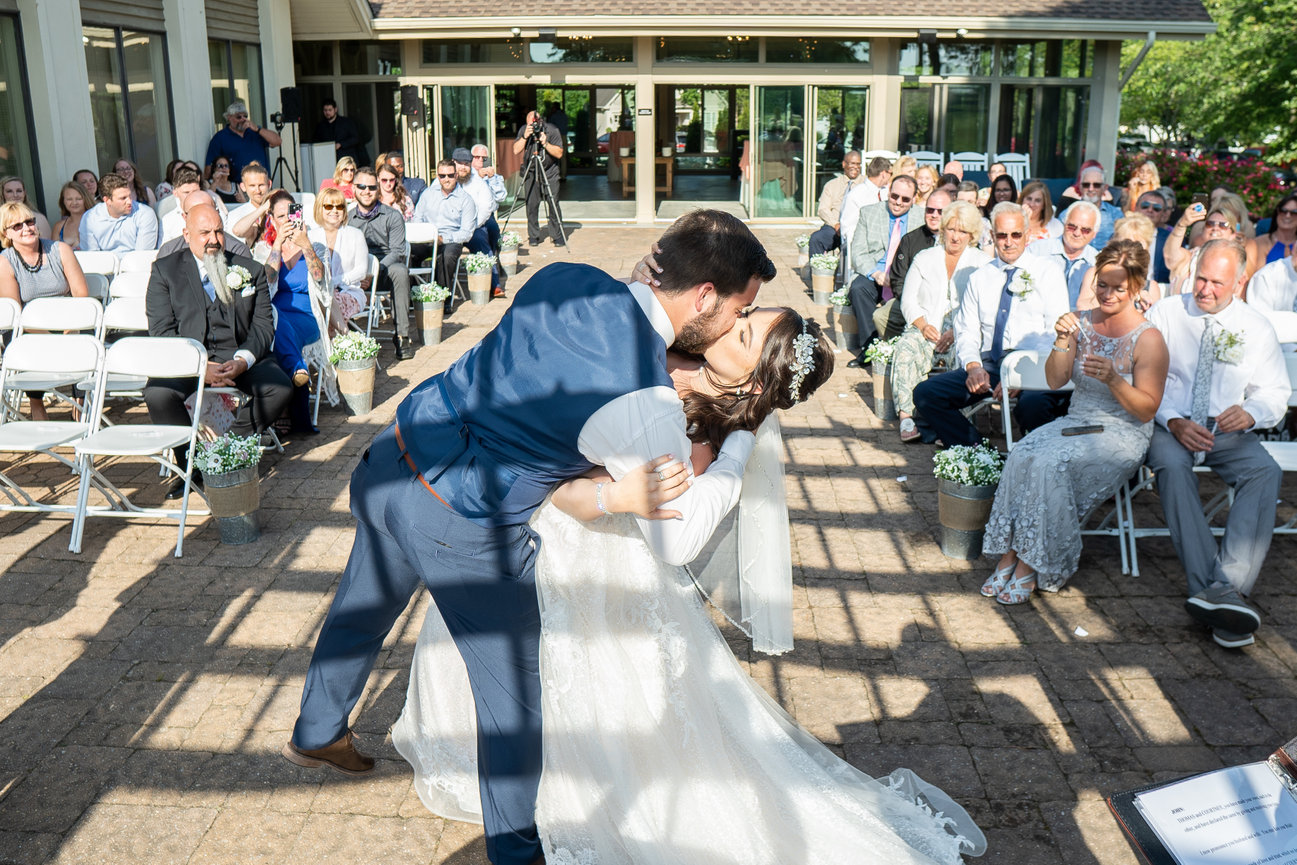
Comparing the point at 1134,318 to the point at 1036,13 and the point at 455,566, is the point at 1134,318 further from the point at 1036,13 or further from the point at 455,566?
the point at 1036,13

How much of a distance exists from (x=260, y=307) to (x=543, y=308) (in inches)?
174

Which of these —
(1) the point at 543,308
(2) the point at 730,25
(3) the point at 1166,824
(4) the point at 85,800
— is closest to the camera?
(3) the point at 1166,824

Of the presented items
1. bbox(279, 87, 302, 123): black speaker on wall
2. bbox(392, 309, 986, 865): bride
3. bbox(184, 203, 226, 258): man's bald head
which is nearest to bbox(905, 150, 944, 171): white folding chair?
bbox(279, 87, 302, 123): black speaker on wall

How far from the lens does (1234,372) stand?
201 inches

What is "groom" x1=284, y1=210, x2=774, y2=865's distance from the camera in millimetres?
2496

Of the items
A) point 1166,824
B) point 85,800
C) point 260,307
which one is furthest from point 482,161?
point 1166,824

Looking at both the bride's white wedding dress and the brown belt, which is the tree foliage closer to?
the bride's white wedding dress

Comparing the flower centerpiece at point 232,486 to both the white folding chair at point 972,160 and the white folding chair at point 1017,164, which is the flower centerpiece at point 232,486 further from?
the white folding chair at point 1017,164

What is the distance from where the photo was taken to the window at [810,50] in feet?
58.4

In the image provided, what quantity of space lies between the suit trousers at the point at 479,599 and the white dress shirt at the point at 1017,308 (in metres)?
4.41

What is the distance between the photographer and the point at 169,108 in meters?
13.6

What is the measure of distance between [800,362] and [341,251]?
606 cm

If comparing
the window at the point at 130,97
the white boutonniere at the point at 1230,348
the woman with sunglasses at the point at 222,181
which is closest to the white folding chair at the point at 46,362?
Answer: the white boutonniere at the point at 1230,348

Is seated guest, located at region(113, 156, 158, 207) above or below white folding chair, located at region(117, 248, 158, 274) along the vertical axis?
above
